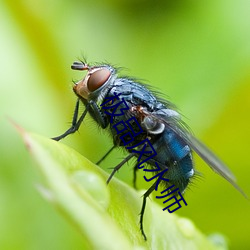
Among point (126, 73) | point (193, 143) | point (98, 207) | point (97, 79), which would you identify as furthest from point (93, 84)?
point (126, 73)

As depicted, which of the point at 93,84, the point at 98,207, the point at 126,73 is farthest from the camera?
the point at 126,73

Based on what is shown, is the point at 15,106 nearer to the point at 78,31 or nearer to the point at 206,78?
the point at 78,31

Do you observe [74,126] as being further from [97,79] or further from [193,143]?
[193,143]

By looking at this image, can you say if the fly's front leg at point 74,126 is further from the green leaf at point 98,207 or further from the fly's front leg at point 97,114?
the green leaf at point 98,207

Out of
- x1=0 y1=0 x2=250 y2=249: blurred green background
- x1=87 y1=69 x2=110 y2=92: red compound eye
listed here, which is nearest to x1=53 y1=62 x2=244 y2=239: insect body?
x1=87 y1=69 x2=110 y2=92: red compound eye

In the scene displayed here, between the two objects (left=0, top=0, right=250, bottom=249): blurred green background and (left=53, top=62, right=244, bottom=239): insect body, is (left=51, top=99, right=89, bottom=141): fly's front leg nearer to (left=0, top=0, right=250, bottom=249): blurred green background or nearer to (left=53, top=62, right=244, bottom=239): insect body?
(left=53, top=62, right=244, bottom=239): insect body

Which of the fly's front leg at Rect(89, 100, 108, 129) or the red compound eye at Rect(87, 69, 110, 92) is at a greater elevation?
the red compound eye at Rect(87, 69, 110, 92)
